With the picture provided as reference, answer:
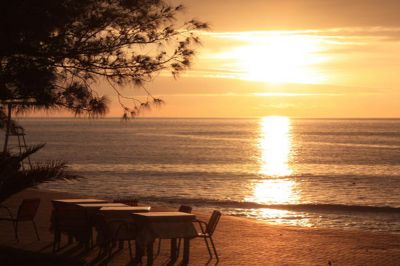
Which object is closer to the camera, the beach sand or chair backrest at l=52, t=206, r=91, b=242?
the beach sand

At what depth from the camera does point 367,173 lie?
52.2 meters

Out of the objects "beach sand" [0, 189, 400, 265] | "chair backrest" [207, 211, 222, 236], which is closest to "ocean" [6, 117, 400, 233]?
"beach sand" [0, 189, 400, 265]

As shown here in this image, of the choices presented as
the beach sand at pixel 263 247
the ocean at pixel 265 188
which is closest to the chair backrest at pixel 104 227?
the beach sand at pixel 263 247

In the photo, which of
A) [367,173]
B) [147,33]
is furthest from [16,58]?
[367,173]

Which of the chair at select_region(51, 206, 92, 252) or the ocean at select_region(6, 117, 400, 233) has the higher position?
the chair at select_region(51, 206, 92, 252)

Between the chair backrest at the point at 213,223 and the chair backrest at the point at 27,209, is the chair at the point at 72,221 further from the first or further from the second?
the chair backrest at the point at 213,223

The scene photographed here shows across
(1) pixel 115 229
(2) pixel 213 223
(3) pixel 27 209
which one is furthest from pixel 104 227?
(3) pixel 27 209

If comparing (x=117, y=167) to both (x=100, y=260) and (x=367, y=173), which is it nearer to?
(x=367, y=173)

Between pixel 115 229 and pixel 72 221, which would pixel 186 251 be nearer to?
pixel 115 229

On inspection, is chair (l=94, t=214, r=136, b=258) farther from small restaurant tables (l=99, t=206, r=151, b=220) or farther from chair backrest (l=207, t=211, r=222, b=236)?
chair backrest (l=207, t=211, r=222, b=236)

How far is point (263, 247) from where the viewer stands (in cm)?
1373

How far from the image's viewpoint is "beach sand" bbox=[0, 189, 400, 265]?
39.2 ft

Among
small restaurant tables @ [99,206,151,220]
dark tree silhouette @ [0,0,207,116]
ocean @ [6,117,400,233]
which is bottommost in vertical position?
ocean @ [6,117,400,233]

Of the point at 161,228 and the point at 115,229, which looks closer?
the point at 161,228
